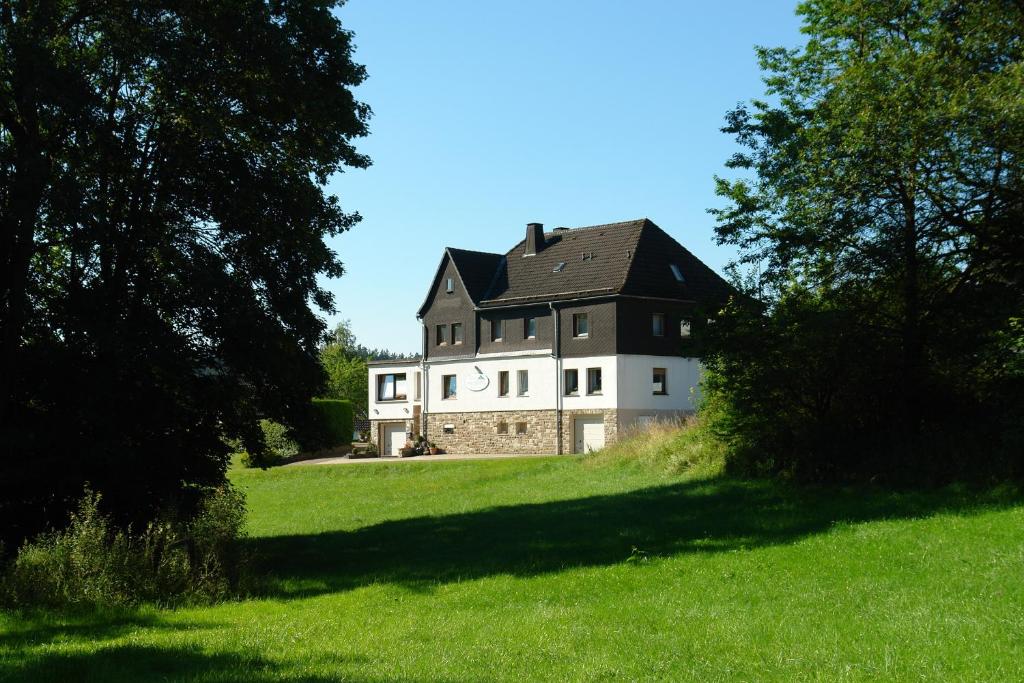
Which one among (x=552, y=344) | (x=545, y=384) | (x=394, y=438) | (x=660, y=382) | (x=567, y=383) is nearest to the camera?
(x=660, y=382)

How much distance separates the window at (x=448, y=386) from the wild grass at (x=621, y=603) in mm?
33667

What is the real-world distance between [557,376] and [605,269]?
19.1ft

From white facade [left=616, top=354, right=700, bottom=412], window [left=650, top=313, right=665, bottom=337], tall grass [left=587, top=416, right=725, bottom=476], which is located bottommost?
tall grass [left=587, top=416, right=725, bottom=476]

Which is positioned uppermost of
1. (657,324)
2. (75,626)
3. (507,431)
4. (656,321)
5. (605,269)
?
(605,269)

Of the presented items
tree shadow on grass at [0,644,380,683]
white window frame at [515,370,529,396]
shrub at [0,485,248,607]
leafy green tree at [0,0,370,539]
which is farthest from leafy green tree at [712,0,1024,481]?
white window frame at [515,370,529,396]

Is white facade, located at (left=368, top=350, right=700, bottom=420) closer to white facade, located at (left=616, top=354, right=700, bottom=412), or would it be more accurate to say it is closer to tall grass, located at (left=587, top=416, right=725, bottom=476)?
white facade, located at (left=616, top=354, right=700, bottom=412)

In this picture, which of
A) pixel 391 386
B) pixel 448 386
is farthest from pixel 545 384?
pixel 391 386

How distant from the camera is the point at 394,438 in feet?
198

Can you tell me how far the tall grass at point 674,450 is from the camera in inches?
1071

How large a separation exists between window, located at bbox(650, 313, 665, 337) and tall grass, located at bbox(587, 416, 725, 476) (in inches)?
590

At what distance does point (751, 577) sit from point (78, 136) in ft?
41.1

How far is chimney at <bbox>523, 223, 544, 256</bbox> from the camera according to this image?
57.0 metres

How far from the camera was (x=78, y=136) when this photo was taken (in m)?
17.1

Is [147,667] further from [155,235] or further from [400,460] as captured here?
[400,460]
